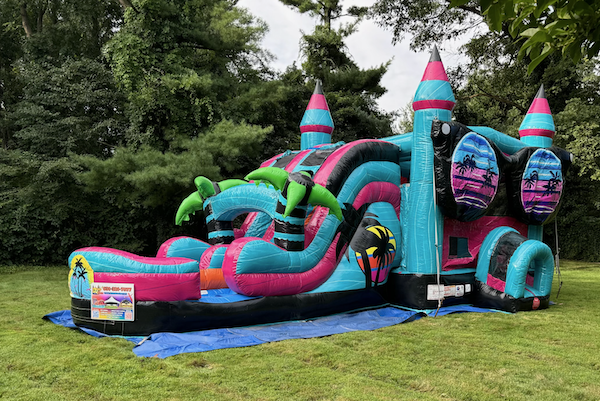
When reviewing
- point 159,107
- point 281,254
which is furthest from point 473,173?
point 159,107

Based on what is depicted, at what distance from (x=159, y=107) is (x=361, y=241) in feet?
19.5

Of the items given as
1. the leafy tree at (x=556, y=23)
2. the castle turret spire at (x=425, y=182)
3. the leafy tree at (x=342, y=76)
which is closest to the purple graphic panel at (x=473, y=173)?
the castle turret spire at (x=425, y=182)

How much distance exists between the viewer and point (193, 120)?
31.3 feet

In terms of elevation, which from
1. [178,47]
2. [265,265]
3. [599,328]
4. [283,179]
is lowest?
[599,328]

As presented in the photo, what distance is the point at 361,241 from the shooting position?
4992 millimetres

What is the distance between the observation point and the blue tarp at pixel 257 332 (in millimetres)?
3707

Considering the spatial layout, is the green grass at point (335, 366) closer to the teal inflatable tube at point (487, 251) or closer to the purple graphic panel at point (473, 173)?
the teal inflatable tube at point (487, 251)

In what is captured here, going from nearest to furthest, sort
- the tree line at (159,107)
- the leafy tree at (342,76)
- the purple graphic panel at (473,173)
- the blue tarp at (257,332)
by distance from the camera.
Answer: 1. the blue tarp at (257,332)
2. the purple graphic panel at (473,173)
3. the tree line at (159,107)
4. the leafy tree at (342,76)

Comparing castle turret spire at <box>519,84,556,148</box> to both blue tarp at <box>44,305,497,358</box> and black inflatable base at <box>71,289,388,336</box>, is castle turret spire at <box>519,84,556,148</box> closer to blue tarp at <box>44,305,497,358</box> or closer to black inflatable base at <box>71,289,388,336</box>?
blue tarp at <box>44,305,497,358</box>

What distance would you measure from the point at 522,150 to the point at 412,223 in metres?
1.84

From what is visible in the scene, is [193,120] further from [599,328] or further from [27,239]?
[599,328]

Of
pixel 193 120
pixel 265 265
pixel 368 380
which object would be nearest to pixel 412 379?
pixel 368 380

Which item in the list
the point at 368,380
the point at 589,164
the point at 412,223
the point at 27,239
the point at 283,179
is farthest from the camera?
the point at 589,164

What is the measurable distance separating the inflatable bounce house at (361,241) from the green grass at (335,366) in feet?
1.69
